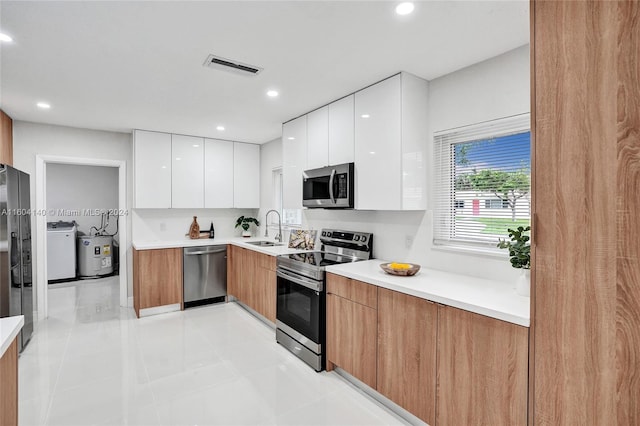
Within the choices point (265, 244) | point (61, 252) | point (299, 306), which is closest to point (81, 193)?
point (61, 252)

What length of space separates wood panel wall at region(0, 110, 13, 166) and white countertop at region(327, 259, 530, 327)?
3.71m

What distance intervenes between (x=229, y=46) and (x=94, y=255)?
5825 mm

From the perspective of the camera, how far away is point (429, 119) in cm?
273

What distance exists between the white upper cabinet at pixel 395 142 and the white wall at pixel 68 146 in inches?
140

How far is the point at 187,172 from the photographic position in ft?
15.5

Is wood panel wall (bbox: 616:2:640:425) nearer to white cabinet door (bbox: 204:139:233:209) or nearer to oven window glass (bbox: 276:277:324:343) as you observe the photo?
oven window glass (bbox: 276:277:324:343)

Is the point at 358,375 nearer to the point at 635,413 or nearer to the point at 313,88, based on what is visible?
the point at 635,413

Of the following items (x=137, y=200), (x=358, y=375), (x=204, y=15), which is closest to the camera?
(x=204, y=15)

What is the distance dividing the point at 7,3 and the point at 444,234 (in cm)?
303

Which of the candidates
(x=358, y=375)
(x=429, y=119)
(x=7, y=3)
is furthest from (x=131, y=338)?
(x=429, y=119)

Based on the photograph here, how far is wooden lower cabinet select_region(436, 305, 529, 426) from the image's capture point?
5.05ft

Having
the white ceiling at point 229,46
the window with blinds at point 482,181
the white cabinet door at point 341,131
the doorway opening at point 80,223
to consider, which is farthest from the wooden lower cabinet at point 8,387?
the doorway opening at point 80,223

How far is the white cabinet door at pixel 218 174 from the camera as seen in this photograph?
492 cm

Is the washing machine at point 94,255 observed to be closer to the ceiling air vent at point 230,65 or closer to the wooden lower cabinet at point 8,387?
the ceiling air vent at point 230,65
